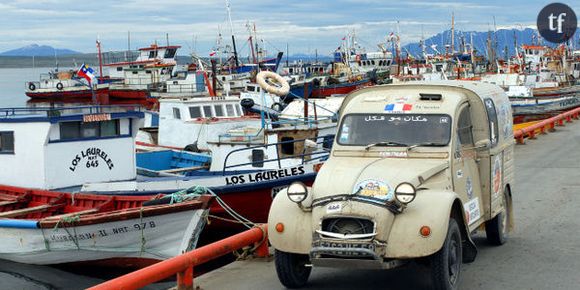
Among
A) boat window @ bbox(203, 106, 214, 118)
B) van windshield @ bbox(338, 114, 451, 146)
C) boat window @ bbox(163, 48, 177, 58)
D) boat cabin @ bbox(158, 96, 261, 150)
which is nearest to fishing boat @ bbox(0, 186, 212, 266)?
van windshield @ bbox(338, 114, 451, 146)

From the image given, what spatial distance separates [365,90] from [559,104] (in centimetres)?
3414

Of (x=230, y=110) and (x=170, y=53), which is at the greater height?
(x=170, y=53)

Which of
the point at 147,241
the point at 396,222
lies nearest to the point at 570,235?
the point at 396,222

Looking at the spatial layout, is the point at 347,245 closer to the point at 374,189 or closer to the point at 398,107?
the point at 374,189

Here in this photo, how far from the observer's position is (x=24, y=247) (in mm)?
14711

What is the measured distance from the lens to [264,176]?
52.4ft

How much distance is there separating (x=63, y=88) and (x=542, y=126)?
2920 inches

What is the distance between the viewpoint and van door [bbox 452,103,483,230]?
8.98 metres

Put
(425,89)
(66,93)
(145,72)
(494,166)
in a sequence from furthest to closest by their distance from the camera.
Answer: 1. (66,93)
2. (145,72)
3. (494,166)
4. (425,89)

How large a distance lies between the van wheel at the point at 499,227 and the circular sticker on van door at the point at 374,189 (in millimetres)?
3045

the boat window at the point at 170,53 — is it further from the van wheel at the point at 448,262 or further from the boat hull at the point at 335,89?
the van wheel at the point at 448,262

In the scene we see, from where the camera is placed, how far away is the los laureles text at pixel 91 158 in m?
17.2

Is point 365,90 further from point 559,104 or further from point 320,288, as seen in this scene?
point 559,104

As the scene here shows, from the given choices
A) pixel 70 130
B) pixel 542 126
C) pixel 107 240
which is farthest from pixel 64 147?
pixel 542 126
